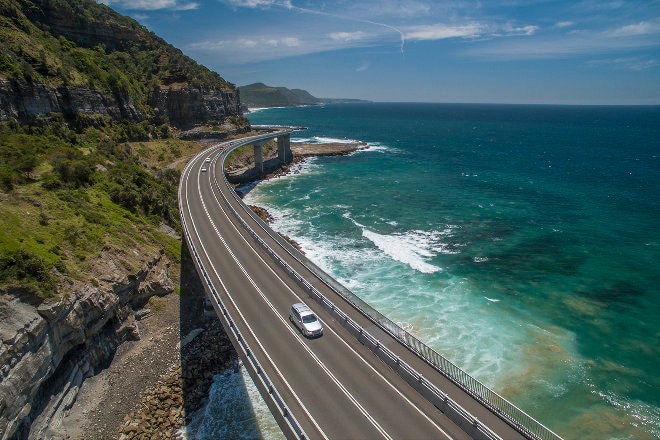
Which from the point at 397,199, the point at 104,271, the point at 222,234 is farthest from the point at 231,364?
the point at 397,199

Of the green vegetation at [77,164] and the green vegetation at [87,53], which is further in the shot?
the green vegetation at [87,53]

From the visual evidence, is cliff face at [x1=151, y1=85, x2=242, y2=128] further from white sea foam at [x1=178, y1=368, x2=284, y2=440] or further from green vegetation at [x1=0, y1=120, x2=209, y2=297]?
white sea foam at [x1=178, y1=368, x2=284, y2=440]

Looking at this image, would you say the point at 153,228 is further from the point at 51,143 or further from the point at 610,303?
the point at 610,303

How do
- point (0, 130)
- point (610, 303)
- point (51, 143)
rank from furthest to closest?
point (51, 143), point (0, 130), point (610, 303)

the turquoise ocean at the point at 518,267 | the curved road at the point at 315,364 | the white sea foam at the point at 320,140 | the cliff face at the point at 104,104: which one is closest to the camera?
the curved road at the point at 315,364

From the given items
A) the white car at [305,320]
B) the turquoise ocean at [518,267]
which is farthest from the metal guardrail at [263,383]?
the turquoise ocean at [518,267]

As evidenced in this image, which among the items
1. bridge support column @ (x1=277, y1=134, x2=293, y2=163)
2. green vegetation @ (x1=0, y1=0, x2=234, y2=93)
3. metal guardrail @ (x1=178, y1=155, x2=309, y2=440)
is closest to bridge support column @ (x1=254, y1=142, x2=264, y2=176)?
bridge support column @ (x1=277, y1=134, x2=293, y2=163)

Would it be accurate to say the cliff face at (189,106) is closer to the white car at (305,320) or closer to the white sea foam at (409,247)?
the white sea foam at (409,247)
